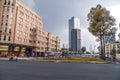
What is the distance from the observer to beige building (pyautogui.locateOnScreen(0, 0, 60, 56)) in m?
68.2

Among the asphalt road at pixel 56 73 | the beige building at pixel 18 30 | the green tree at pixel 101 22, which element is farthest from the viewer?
the beige building at pixel 18 30

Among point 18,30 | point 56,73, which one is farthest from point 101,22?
point 18,30

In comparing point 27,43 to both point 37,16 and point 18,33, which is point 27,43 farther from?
point 37,16

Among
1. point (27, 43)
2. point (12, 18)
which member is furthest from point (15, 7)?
point (27, 43)

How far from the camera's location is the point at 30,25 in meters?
85.4

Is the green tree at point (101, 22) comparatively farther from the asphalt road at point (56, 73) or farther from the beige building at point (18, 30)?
the beige building at point (18, 30)

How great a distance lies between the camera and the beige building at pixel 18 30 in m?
68.2

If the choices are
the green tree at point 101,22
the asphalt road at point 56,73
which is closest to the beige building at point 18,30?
the green tree at point 101,22

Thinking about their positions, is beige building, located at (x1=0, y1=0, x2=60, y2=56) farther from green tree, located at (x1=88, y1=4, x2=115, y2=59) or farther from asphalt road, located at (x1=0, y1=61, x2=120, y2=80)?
asphalt road, located at (x1=0, y1=61, x2=120, y2=80)

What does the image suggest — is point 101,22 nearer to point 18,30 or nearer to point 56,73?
point 56,73

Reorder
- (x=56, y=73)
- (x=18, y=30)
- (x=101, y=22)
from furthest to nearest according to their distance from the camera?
(x=18, y=30)
(x=101, y=22)
(x=56, y=73)

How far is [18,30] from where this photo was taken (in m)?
73.3

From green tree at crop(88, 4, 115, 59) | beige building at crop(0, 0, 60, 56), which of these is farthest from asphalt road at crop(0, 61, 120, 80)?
beige building at crop(0, 0, 60, 56)

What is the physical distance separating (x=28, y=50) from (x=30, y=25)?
12110mm
